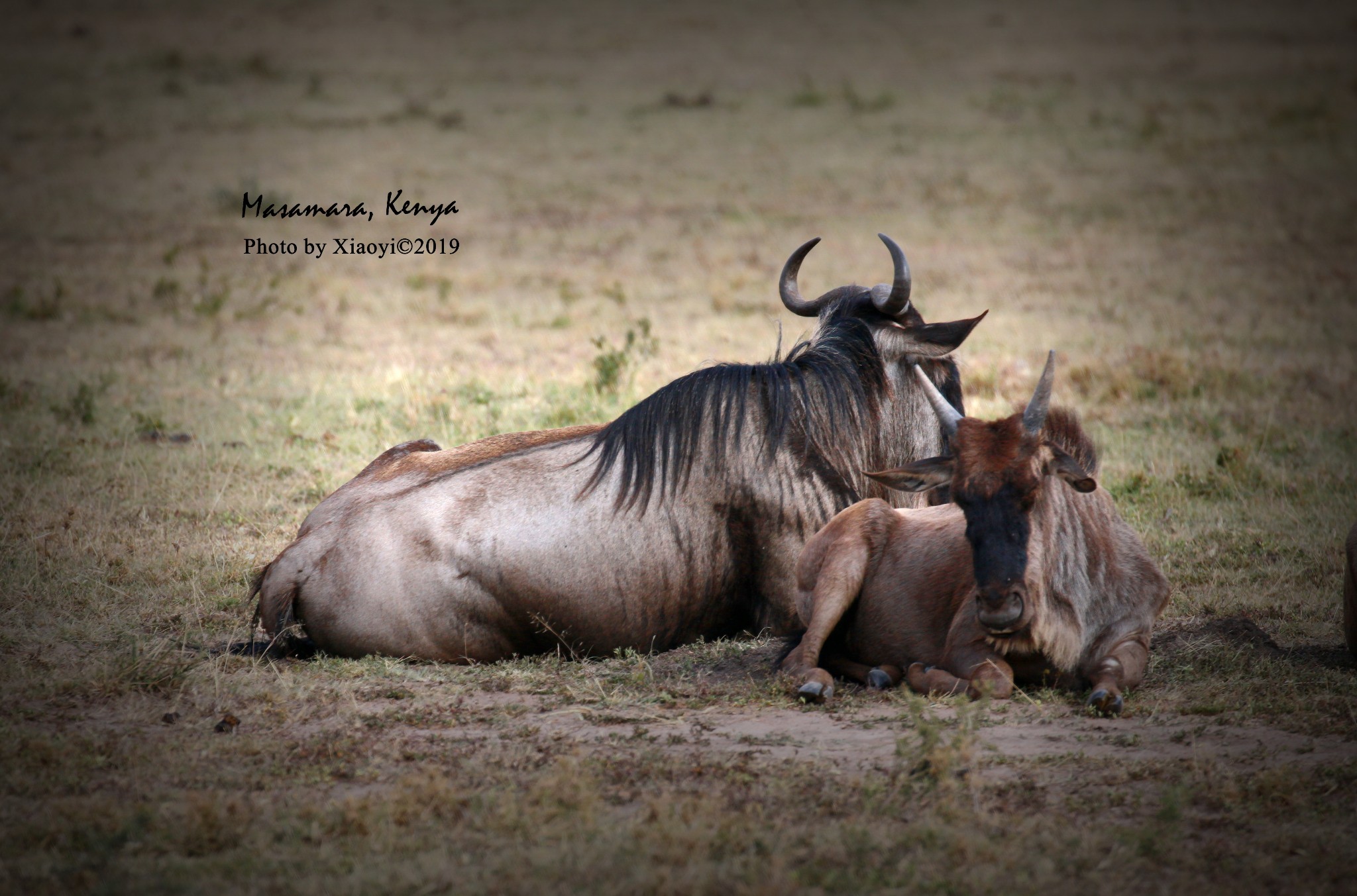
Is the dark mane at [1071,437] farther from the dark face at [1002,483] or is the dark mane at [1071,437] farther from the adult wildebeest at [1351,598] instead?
the adult wildebeest at [1351,598]

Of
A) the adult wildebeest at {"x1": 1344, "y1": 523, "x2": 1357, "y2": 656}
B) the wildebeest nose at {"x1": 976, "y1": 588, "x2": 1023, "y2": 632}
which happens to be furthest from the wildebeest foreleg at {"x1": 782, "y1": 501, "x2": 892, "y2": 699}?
the adult wildebeest at {"x1": 1344, "y1": 523, "x2": 1357, "y2": 656}

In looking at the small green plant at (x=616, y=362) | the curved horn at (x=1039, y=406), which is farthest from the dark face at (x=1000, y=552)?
the small green plant at (x=616, y=362)

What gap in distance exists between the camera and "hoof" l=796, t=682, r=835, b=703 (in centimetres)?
564

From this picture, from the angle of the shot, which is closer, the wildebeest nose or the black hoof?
the wildebeest nose

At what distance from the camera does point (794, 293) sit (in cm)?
800

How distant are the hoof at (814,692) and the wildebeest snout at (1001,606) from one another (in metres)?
0.74

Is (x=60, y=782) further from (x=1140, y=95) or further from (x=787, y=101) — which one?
(x=1140, y=95)

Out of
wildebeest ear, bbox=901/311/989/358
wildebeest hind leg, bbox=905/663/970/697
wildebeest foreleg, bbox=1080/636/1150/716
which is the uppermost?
wildebeest ear, bbox=901/311/989/358

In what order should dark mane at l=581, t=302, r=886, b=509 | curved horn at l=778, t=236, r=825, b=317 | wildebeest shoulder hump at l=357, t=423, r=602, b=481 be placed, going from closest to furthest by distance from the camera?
dark mane at l=581, t=302, r=886, b=509 → wildebeest shoulder hump at l=357, t=423, r=602, b=481 → curved horn at l=778, t=236, r=825, b=317

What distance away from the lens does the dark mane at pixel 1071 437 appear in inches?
239

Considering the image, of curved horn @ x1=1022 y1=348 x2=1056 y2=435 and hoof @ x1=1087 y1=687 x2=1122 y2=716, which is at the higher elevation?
curved horn @ x1=1022 y1=348 x2=1056 y2=435

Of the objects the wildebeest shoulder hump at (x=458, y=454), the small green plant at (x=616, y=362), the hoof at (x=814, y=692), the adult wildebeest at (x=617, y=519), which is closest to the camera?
the hoof at (x=814, y=692)

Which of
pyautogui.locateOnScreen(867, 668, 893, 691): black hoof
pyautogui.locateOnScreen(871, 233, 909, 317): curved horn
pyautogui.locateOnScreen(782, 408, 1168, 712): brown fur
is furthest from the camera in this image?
pyautogui.locateOnScreen(871, 233, 909, 317): curved horn

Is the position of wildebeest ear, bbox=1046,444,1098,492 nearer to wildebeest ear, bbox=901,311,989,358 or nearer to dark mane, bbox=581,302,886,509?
dark mane, bbox=581,302,886,509
